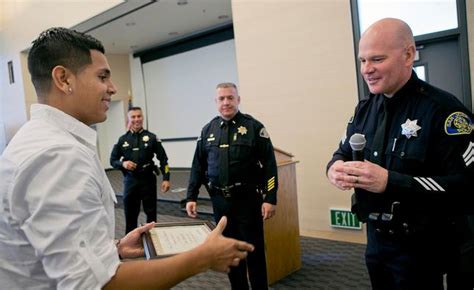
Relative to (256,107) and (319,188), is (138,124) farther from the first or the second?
(319,188)

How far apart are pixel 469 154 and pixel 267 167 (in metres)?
1.63

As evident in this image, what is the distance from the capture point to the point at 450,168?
1.42 metres

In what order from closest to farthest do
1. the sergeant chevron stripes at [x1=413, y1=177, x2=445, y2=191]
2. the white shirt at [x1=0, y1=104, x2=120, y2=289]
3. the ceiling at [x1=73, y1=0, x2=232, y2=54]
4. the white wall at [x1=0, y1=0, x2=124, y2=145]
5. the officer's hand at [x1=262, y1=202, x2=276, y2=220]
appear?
the white shirt at [x1=0, y1=104, x2=120, y2=289] → the sergeant chevron stripes at [x1=413, y1=177, x2=445, y2=191] → the officer's hand at [x1=262, y1=202, x2=276, y2=220] → the ceiling at [x1=73, y1=0, x2=232, y2=54] → the white wall at [x1=0, y1=0, x2=124, y2=145]

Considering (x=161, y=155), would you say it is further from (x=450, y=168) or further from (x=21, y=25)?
(x=21, y=25)

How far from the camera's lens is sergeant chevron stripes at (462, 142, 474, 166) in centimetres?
141

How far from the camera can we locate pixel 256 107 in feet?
16.4

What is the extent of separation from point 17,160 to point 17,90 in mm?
11239

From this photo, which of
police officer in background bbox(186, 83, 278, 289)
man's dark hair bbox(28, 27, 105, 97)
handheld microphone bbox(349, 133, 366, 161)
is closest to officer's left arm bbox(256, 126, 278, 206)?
police officer in background bbox(186, 83, 278, 289)

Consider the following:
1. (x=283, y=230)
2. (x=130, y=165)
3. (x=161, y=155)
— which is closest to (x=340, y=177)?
(x=283, y=230)

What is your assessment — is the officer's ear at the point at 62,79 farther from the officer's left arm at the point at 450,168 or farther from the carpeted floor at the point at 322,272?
the carpeted floor at the point at 322,272

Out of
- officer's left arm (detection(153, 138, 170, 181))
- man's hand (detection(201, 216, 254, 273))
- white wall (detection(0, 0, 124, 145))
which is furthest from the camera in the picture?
white wall (detection(0, 0, 124, 145))

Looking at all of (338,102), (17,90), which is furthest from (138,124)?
(17,90)

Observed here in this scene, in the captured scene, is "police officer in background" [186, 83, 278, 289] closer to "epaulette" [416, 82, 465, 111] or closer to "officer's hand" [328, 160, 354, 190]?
"officer's hand" [328, 160, 354, 190]

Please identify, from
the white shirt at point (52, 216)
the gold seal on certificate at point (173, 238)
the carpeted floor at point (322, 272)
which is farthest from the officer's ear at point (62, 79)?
the carpeted floor at point (322, 272)
